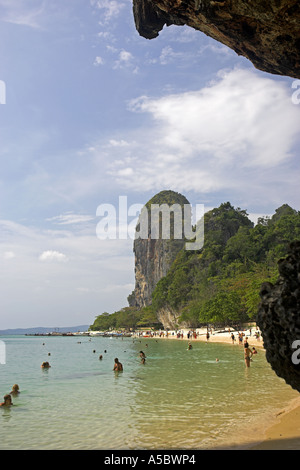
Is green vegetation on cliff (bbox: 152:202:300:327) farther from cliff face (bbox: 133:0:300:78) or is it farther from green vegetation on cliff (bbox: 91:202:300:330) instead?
cliff face (bbox: 133:0:300:78)

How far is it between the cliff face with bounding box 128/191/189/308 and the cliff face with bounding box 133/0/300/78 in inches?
5104

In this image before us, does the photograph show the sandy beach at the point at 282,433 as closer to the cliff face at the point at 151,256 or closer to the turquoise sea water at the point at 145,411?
the turquoise sea water at the point at 145,411

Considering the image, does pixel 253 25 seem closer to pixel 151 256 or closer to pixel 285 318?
pixel 285 318

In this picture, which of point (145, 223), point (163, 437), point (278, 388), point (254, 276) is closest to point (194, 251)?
point (254, 276)

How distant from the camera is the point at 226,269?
238 feet

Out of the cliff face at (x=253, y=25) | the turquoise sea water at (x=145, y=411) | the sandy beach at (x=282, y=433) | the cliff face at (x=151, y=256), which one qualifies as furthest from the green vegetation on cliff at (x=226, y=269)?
the cliff face at (x=253, y=25)

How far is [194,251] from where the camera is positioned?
320 feet

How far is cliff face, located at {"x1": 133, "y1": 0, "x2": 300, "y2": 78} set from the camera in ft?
23.4

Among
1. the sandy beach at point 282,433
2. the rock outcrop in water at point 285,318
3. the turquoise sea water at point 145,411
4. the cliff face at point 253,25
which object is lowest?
the turquoise sea water at point 145,411

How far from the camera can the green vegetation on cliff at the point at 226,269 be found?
54562 millimetres

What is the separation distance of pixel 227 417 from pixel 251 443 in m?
2.39

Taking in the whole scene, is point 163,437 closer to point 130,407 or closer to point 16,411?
point 130,407

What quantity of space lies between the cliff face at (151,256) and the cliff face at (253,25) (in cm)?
12963

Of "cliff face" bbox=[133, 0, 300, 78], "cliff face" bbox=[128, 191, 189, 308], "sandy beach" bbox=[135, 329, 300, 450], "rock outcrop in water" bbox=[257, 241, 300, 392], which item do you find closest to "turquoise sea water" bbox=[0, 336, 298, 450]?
"sandy beach" bbox=[135, 329, 300, 450]
